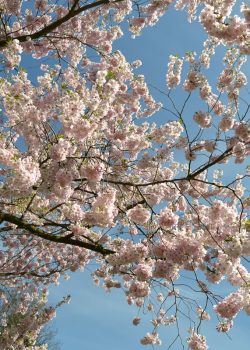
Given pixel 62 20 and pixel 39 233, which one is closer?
pixel 39 233

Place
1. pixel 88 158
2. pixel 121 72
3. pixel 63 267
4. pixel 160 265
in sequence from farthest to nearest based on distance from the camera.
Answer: pixel 63 267
pixel 121 72
pixel 88 158
pixel 160 265

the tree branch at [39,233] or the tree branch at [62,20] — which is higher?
the tree branch at [62,20]

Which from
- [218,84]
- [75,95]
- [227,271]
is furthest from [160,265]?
[218,84]

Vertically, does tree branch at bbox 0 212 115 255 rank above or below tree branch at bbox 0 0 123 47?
below

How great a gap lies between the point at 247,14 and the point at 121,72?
3.79 m

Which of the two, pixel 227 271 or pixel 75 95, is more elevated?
pixel 75 95

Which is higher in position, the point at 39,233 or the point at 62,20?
the point at 62,20

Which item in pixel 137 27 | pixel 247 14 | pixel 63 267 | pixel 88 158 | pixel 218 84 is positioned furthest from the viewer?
pixel 63 267

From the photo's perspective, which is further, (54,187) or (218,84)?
(218,84)

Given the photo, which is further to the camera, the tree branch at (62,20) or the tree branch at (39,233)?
the tree branch at (62,20)

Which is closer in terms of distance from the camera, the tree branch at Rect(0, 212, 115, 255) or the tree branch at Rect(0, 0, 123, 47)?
the tree branch at Rect(0, 212, 115, 255)

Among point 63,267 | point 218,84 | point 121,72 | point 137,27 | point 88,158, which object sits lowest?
point 88,158

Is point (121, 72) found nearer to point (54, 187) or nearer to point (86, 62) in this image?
point (86, 62)

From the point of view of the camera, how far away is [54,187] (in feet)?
18.1
